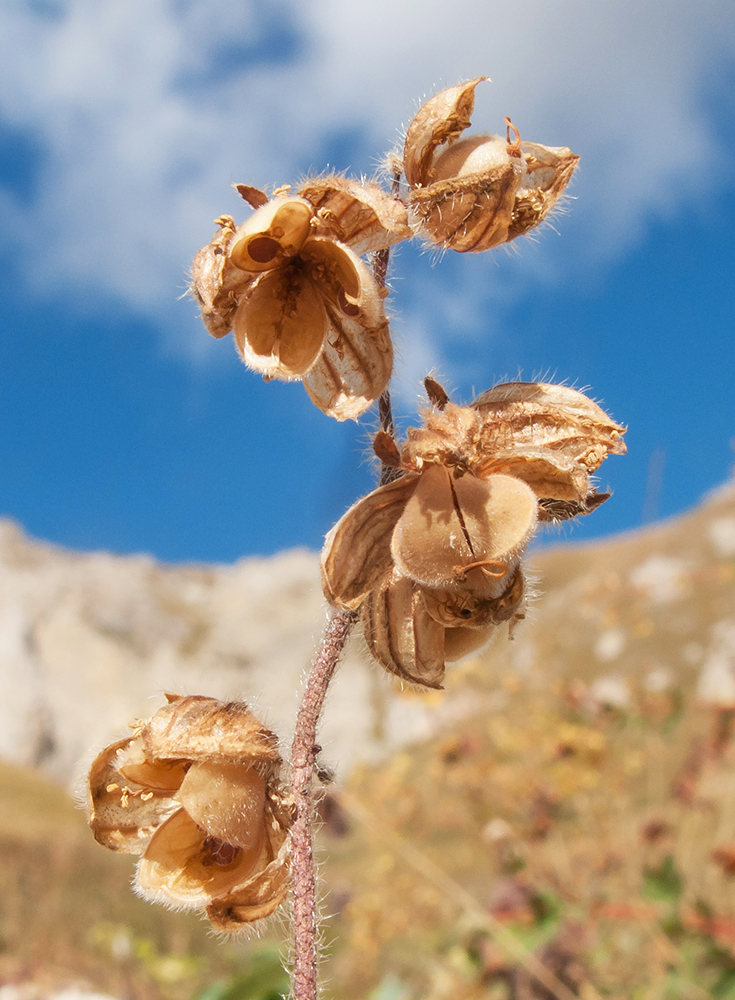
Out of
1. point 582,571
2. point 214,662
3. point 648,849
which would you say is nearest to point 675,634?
point 582,571

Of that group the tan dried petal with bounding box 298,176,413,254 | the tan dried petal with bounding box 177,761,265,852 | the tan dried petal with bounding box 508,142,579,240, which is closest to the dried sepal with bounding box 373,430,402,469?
the tan dried petal with bounding box 298,176,413,254

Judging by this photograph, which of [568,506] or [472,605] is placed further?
[568,506]

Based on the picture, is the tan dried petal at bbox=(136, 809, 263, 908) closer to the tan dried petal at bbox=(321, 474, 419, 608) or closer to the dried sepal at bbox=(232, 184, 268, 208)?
the tan dried petal at bbox=(321, 474, 419, 608)

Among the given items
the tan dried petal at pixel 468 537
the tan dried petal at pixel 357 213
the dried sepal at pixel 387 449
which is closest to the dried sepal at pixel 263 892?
the tan dried petal at pixel 468 537

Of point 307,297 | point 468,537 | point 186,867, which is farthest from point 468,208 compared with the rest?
point 186,867

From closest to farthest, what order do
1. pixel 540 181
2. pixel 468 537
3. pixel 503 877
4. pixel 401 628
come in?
pixel 468 537 → pixel 401 628 → pixel 540 181 → pixel 503 877

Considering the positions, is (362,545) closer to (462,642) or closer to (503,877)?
(462,642)

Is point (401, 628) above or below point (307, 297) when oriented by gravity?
below
